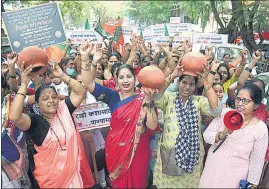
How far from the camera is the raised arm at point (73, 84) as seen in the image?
8.99 feet

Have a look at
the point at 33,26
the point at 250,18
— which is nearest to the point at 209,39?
the point at 250,18

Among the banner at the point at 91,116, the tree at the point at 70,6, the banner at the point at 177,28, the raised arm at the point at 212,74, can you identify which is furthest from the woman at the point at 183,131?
the tree at the point at 70,6

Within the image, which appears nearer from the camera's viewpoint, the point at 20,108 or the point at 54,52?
the point at 20,108

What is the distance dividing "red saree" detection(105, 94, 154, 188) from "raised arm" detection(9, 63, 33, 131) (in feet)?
2.65

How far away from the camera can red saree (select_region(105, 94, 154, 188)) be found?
2953 millimetres

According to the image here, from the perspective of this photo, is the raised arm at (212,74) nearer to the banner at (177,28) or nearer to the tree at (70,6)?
the banner at (177,28)

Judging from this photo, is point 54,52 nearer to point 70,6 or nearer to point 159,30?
point 159,30

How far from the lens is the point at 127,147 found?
295 cm

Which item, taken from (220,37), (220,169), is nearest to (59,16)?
(220,169)

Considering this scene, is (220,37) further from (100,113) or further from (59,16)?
(100,113)

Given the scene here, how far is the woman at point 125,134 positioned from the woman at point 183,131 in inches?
9.8

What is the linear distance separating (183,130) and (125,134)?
1.80 feet

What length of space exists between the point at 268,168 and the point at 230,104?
28.8 inches

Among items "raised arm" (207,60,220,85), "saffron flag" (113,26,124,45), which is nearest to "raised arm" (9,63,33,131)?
"raised arm" (207,60,220,85)
